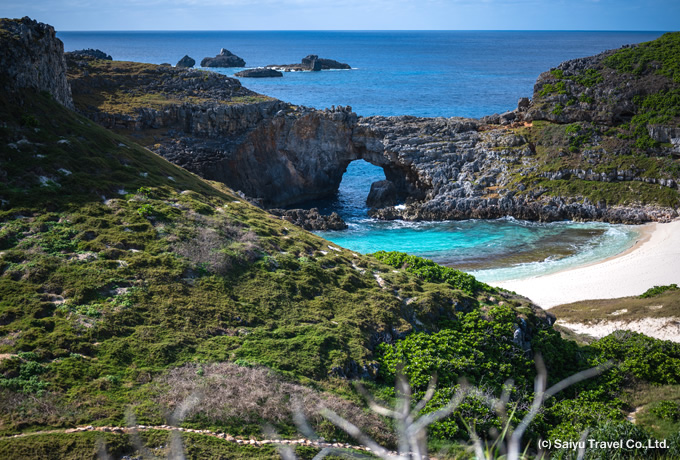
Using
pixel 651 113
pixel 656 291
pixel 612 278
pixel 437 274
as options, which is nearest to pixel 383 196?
pixel 612 278

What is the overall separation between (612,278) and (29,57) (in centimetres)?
4138

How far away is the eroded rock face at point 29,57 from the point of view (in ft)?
89.5

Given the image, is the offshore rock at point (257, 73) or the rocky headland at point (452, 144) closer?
the rocky headland at point (452, 144)

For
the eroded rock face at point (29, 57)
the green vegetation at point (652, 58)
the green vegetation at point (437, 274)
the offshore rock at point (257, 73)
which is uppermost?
the offshore rock at point (257, 73)

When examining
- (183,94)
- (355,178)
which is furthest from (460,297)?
(355,178)

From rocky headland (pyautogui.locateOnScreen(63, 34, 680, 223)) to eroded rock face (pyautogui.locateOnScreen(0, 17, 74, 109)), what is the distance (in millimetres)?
21414

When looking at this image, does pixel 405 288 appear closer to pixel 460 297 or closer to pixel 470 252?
pixel 460 297

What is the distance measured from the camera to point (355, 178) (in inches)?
3123

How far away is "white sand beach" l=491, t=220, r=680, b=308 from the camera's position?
124ft

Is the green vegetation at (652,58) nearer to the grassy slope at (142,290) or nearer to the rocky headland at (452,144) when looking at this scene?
the rocky headland at (452,144)

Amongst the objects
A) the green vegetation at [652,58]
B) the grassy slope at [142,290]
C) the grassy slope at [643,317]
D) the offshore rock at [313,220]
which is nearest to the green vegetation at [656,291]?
the grassy slope at [643,317]

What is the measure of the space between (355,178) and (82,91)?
125 ft

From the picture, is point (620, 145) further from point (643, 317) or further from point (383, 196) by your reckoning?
point (643, 317)

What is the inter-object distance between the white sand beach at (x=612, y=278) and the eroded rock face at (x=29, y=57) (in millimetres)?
33514
